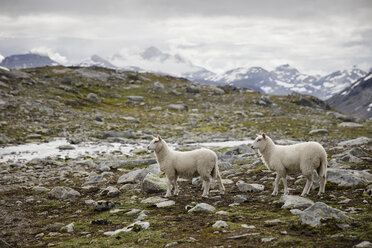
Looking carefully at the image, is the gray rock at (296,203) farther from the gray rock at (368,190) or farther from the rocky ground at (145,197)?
the gray rock at (368,190)

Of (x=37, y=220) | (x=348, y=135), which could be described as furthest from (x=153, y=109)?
(x=37, y=220)

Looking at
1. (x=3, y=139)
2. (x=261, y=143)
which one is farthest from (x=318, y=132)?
(x=3, y=139)

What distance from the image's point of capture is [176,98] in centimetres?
9112

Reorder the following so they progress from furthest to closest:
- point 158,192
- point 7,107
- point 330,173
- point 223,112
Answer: point 223,112
point 7,107
point 158,192
point 330,173

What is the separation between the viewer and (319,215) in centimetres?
892

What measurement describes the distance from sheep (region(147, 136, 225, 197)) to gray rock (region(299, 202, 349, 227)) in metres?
5.94

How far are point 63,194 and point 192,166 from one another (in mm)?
7565

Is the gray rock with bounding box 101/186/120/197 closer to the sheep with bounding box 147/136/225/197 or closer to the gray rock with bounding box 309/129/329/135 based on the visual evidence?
the sheep with bounding box 147/136/225/197

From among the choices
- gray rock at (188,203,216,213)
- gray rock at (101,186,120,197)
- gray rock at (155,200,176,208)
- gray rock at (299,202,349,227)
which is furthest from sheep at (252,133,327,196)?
gray rock at (101,186,120,197)

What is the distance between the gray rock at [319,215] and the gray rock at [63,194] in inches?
485

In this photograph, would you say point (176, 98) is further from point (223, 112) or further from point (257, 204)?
point (257, 204)

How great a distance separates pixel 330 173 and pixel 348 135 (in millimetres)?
41830

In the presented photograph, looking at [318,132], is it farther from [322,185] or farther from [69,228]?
[69,228]

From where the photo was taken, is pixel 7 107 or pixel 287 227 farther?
pixel 7 107
